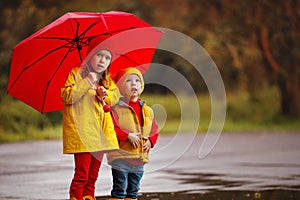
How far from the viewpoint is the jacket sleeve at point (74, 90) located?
25.5ft

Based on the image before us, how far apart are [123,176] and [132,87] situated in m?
0.87

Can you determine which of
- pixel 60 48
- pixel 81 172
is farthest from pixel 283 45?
pixel 81 172

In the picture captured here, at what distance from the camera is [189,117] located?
27.6 meters

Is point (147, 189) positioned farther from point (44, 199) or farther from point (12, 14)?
point (12, 14)

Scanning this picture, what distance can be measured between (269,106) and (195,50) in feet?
10.2

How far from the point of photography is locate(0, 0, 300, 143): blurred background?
22.8 meters

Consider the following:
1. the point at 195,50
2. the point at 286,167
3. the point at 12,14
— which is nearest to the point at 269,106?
the point at 195,50

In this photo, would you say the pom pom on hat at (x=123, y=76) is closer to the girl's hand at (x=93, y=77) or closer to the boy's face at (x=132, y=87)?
the boy's face at (x=132, y=87)

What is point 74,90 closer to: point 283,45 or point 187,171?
point 187,171

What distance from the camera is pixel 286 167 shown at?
13094 millimetres

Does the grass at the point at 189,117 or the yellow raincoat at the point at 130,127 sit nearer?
the yellow raincoat at the point at 130,127

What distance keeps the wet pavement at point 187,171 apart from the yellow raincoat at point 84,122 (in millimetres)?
1986

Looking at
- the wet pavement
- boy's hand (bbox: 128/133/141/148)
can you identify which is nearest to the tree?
the wet pavement

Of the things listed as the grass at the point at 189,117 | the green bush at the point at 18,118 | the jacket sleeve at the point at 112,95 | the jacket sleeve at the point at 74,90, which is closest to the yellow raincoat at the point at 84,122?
the jacket sleeve at the point at 74,90
